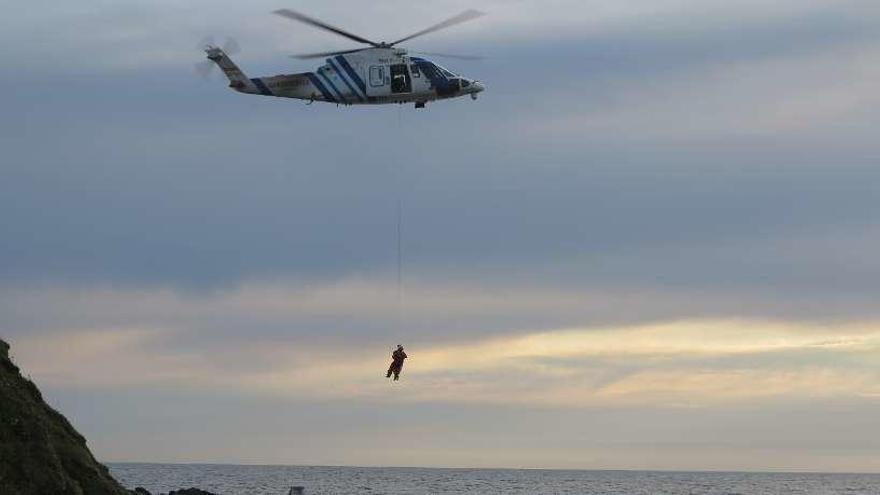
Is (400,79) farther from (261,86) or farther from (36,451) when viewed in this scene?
(36,451)

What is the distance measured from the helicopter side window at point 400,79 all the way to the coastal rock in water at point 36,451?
60.8 ft

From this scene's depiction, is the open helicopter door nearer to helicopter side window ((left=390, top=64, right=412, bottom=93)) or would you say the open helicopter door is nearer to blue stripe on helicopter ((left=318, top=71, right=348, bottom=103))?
helicopter side window ((left=390, top=64, right=412, bottom=93))

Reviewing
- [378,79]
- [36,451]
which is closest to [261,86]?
[378,79]

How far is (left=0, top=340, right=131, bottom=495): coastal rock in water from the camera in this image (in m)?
38.5

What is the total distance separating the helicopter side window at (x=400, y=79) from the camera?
184ft

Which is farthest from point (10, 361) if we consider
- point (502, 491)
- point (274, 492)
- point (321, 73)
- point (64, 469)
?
point (502, 491)

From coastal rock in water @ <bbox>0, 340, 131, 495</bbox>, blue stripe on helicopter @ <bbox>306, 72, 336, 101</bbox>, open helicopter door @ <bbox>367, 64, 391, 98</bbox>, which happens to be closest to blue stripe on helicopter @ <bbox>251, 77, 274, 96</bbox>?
blue stripe on helicopter @ <bbox>306, 72, 336, 101</bbox>

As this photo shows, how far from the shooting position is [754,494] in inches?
5679

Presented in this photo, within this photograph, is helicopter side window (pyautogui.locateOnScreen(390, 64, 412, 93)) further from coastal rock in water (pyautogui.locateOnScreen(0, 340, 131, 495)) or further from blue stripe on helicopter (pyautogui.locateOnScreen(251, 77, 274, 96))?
coastal rock in water (pyautogui.locateOnScreen(0, 340, 131, 495))

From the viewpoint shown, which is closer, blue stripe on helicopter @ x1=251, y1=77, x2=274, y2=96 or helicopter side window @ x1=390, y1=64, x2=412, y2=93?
helicopter side window @ x1=390, y1=64, x2=412, y2=93

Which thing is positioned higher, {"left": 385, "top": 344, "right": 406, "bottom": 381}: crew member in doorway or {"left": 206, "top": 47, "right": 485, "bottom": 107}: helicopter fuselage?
{"left": 206, "top": 47, "right": 485, "bottom": 107}: helicopter fuselage

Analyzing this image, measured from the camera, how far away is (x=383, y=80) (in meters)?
56.2

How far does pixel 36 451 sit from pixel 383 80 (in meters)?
22.3

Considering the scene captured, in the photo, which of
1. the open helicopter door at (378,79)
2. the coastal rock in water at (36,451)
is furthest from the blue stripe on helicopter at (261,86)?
the coastal rock in water at (36,451)
